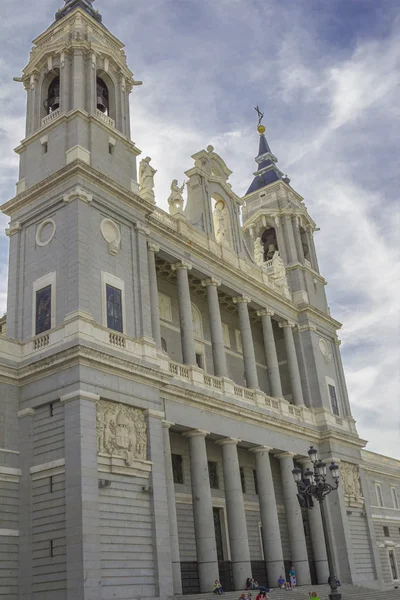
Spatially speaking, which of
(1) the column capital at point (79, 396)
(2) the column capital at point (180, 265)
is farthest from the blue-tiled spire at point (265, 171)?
(1) the column capital at point (79, 396)

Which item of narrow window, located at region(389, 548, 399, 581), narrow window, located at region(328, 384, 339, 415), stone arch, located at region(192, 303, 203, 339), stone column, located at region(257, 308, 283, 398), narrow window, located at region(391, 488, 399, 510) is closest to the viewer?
stone arch, located at region(192, 303, 203, 339)

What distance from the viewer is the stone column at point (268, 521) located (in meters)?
32.1

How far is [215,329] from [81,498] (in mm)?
14033

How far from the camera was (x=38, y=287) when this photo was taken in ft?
90.4

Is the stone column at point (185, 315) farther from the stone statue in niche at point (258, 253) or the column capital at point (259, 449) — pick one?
the stone statue in niche at point (258, 253)

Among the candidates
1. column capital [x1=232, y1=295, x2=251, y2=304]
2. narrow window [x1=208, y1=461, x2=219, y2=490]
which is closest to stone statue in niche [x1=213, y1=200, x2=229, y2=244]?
column capital [x1=232, y1=295, x2=251, y2=304]

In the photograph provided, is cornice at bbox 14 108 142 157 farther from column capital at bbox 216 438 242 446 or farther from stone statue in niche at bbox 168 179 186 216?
column capital at bbox 216 438 242 446

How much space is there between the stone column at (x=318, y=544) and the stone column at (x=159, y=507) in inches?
548

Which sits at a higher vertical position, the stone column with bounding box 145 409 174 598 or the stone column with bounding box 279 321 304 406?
the stone column with bounding box 279 321 304 406

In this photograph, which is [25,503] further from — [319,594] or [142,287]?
[319,594]

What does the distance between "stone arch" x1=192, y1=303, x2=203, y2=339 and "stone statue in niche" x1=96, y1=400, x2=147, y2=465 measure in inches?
450

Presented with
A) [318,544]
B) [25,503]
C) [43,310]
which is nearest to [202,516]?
[25,503]

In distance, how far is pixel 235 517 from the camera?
30734 mm

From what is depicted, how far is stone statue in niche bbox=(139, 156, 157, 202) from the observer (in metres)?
33.1
